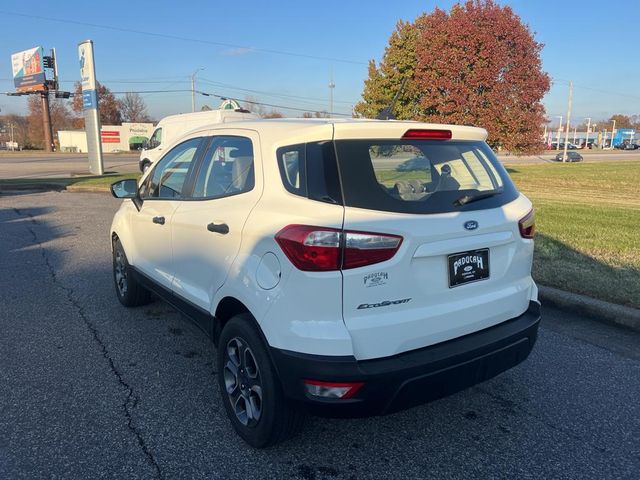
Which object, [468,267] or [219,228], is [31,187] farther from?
[468,267]

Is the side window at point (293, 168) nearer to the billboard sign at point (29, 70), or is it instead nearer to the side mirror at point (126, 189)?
the side mirror at point (126, 189)

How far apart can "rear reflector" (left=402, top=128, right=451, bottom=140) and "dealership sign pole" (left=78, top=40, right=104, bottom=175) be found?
23014 millimetres

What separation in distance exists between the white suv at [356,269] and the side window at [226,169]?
0.02m

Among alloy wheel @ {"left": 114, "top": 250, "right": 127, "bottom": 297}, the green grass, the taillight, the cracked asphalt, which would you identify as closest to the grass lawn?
the green grass

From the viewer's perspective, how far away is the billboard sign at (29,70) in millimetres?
55812

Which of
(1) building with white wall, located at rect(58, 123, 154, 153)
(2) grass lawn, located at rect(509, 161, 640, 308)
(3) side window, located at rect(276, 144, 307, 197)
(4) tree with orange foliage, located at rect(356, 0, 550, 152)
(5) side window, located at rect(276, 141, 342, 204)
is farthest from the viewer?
(1) building with white wall, located at rect(58, 123, 154, 153)

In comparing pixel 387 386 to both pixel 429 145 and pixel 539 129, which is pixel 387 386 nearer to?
pixel 429 145

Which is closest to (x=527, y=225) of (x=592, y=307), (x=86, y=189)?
(x=592, y=307)

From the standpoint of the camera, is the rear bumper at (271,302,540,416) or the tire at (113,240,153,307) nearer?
the rear bumper at (271,302,540,416)

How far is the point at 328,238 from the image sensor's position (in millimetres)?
2295

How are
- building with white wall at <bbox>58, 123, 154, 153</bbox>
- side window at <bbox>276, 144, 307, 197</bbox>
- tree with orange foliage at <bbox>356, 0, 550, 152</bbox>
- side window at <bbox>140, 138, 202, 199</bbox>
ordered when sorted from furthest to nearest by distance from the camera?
building with white wall at <bbox>58, 123, 154, 153</bbox>
tree with orange foliage at <bbox>356, 0, 550, 152</bbox>
side window at <bbox>140, 138, 202, 199</bbox>
side window at <bbox>276, 144, 307, 197</bbox>

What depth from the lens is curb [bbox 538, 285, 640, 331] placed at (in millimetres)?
4477

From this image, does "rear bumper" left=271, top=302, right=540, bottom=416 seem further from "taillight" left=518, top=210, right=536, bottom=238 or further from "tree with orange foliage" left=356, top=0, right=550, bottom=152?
"tree with orange foliage" left=356, top=0, right=550, bottom=152

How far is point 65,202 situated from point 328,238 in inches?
505
